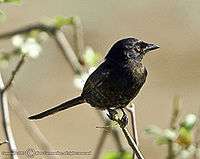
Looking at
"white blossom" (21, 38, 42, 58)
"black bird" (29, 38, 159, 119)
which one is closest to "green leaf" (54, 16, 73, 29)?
"white blossom" (21, 38, 42, 58)

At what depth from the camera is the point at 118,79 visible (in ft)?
10.8

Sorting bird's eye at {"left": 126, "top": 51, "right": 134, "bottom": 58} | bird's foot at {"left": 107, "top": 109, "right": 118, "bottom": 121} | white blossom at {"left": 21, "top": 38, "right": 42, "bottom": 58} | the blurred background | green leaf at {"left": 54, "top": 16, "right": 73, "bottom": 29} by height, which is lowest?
the blurred background

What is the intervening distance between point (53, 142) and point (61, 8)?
2.74 meters

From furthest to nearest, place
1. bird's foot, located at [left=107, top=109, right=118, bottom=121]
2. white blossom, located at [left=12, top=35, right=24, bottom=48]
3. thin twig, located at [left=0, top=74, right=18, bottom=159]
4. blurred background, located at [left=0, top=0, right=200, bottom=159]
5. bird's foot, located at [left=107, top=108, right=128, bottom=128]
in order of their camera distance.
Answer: blurred background, located at [left=0, top=0, right=200, bottom=159]
white blossom, located at [left=12, top=35, right=24, bottom=48]
bird's foot, located at [left=107, top=109, right=118, bottom=121]
bird's foot, located at [left=107, top=108, right=128, bottom=128]
thin twig, located at [left=0, top=74, right=18, bottom=159]

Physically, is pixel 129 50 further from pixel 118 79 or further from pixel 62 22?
pixel 62 22

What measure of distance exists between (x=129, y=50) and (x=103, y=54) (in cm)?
440

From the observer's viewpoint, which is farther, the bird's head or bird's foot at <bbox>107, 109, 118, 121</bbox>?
the bird's head

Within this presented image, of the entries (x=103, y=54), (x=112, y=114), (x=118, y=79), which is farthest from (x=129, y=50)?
(x=103, y=54)

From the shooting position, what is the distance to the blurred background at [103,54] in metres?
6.69

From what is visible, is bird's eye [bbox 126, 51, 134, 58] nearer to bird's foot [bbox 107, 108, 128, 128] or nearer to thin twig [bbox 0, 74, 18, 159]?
bird's foot [bbox 107, 108, 128, 128]

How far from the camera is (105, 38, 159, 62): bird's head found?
3.34 metres

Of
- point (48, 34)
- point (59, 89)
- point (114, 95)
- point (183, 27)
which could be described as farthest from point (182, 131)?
point (183, 27)

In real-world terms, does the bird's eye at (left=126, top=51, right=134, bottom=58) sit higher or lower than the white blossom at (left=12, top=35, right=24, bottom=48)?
lower

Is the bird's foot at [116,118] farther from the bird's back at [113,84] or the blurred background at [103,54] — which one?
the blurred background at [103,54]
